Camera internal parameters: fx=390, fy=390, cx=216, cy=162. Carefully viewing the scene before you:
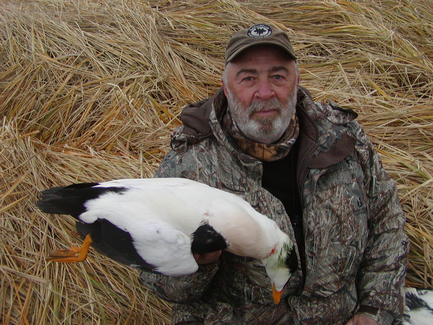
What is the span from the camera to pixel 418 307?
8.46ft

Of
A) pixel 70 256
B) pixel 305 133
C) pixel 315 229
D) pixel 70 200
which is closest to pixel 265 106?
pixel 305 133

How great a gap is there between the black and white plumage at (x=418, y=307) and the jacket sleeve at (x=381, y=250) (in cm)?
26

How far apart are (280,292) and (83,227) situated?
3.60ft

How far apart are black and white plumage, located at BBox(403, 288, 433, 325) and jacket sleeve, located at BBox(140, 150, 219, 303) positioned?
1.36 m

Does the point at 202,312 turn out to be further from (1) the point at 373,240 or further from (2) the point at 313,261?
(1) the point at 373,240

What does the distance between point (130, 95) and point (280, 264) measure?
2645 mm

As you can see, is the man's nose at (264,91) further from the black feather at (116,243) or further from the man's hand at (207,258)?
the black feather at (116,243)

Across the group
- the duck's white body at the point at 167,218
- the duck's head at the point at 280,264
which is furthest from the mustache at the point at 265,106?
the duck's head at the point at 280,264

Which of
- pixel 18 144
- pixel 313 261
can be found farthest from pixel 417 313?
pixel 18 144

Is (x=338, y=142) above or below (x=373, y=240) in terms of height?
above

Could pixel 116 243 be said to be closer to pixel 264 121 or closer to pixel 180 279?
pixel 180 279

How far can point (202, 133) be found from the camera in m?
2.25

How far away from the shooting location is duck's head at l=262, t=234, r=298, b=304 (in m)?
2.06

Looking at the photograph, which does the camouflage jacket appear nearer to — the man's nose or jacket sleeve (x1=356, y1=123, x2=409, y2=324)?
jacket sleeve (x1=356, y1=123, x2=409, y2=324)
